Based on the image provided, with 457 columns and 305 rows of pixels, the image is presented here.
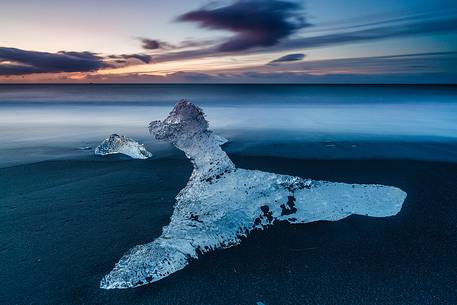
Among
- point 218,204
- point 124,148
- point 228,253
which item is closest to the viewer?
point 228,253

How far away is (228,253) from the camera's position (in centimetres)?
285

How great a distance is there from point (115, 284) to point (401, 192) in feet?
11.8

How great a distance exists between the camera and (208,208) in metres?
3.29

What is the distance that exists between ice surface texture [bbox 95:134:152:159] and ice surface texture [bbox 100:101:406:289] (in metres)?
2.11

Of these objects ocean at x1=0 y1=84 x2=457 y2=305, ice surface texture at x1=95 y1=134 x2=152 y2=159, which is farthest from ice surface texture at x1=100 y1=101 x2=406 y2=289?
ice surface texture at x1=95 y1=134 x2=152 y2=159

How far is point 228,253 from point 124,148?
4265 millimetres

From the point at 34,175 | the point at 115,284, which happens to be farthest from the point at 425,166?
the point at 34,175

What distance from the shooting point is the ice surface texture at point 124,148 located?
6.31 m

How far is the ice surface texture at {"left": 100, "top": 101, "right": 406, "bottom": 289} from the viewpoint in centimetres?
256

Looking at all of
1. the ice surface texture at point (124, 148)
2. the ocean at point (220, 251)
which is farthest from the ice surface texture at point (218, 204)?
the ice surface texture at point (124, 148)

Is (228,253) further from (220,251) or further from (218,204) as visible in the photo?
(218,204)

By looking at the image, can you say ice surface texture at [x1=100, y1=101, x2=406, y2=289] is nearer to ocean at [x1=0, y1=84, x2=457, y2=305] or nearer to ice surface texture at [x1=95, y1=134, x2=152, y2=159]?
ocean at [x1=0, y1=84, x2=457, y2=305]

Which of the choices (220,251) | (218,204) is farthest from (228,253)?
→ (218,204)

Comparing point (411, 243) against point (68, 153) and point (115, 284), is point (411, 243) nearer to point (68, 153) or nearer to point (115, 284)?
point (115, 284)
